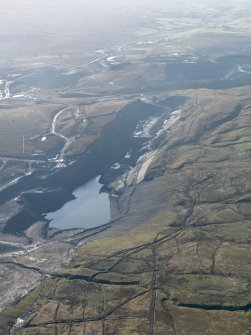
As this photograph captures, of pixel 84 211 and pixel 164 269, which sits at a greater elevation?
pixel 164 269

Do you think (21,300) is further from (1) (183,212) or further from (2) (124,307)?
(1) (183,212)

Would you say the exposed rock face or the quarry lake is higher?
the exposed rock face

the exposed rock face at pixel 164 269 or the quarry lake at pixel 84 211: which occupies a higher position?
the exposed rock face at pixel 164 269

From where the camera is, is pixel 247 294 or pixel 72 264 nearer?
pixel 247 294

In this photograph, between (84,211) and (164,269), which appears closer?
(164,269)

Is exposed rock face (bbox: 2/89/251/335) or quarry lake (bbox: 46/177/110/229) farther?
quarry lake (bbox: 46/177/110/229)

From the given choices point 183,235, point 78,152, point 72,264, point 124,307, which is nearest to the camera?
point 124,307

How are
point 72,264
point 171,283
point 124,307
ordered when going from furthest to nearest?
point 72,264, point 171,283, point 124,307

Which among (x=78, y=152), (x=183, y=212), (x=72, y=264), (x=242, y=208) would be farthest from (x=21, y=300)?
(x=78, y=152)
